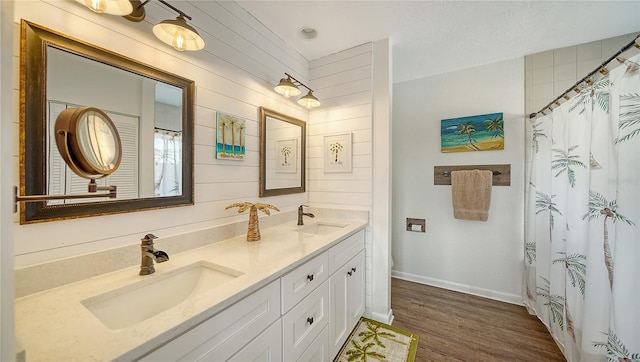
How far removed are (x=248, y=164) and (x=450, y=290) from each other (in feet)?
8.66

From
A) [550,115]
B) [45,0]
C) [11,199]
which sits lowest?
[11,199]

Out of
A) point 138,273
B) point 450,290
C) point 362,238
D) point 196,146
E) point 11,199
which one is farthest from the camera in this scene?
point 450,290

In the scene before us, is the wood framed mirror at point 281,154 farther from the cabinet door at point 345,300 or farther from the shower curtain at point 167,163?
the cabinet door at point 345,300

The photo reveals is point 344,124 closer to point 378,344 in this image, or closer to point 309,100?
point 309,100

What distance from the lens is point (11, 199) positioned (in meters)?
0.43

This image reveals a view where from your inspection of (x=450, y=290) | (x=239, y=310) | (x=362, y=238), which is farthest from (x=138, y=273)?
(x=450, y=290)

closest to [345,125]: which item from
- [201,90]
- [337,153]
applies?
[337,153]

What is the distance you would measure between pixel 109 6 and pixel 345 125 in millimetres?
1706

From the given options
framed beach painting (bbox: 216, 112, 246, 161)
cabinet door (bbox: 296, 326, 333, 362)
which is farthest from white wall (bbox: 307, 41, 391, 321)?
framed beach painting (bbox: 216, 112, 246, 161)

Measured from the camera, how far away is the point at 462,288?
8.54 feet

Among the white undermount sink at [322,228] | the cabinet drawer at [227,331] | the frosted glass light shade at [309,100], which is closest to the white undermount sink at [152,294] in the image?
the cabinet drawer at [227,331]

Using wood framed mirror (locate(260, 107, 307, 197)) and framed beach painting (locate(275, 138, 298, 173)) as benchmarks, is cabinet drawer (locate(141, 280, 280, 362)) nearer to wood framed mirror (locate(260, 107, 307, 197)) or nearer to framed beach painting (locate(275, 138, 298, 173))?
wood framed mirror (locate(260, 107, 307, 197))

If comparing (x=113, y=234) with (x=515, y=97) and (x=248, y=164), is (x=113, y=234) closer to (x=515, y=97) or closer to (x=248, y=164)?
(x=248, y=164)

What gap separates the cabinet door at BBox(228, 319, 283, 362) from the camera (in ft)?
2.92
